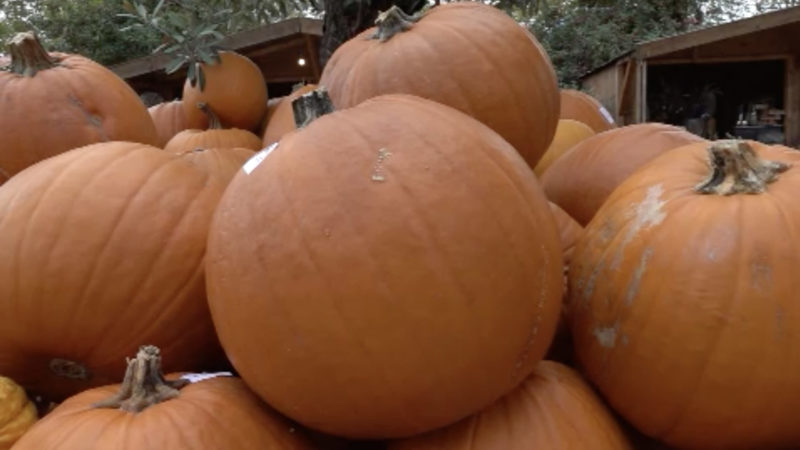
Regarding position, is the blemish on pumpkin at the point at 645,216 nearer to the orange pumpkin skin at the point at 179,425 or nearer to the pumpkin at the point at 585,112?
the orange pumpkin skin at the point at 179,425

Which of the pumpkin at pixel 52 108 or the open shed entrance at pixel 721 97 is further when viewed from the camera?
the open shed entrance at pixel 721 97

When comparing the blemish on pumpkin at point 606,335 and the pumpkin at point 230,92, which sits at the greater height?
the blemish on pumpkin at point 606,335

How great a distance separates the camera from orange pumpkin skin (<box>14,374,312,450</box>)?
1081 millimetres

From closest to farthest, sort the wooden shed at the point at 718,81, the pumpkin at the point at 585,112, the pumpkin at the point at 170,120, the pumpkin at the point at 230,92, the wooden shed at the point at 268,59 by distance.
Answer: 1. the pumpkin at the point at 585,112
2. the pumpkin at the point at 230,92
3. the pumpkin at the point at 170,120
4. the wooden shed at the point at 268,59
5. the wooden shed at the point at 718,81

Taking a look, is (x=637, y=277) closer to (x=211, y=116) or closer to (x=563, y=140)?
(x=563, y=140)

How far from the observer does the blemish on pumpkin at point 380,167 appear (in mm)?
1073

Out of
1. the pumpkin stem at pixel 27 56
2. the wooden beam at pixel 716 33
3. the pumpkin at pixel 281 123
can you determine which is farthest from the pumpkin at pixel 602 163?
the wooden beam at pixel 716 33

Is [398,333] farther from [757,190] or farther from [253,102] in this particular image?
[253,102]

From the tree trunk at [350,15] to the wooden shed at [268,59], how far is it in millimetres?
1767

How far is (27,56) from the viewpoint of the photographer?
2092 mm

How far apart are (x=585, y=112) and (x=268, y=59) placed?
3422 mm

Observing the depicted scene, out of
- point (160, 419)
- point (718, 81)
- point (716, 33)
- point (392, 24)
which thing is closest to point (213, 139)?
point (392, 24)

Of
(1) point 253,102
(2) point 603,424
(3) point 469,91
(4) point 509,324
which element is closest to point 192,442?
(4) point 509,324

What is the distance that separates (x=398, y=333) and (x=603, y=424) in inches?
15.6
